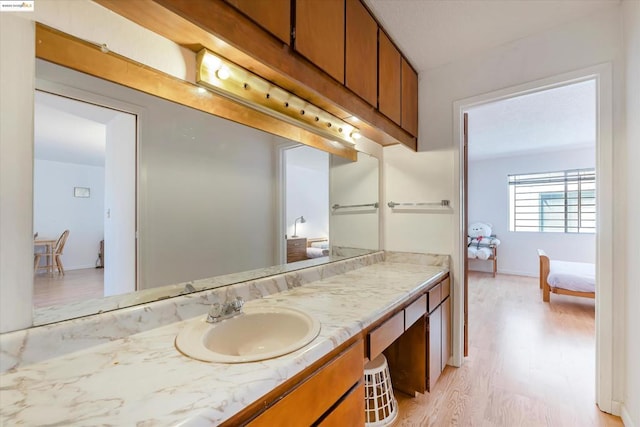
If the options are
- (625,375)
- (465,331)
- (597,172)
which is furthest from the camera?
(465,331)

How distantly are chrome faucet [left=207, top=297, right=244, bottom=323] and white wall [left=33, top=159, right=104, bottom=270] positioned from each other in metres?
0.44

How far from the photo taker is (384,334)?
1.21m

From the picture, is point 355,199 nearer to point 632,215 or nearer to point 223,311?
point 223,311

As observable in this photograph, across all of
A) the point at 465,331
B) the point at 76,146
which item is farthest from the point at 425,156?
the point at 76,146

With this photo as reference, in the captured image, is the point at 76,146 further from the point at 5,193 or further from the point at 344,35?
the point at 344,35

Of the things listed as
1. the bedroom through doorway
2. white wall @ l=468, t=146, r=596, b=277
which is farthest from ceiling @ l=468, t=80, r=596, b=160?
white wall @ l=468, t=146, r=596, b=277

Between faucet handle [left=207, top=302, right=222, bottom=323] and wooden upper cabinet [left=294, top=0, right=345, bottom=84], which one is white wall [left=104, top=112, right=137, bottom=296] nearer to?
faucet handle [left=207, top=302, right=222, bottom=323]

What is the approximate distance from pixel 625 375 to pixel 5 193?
2.88m

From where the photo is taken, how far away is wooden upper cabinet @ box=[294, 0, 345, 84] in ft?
3.67

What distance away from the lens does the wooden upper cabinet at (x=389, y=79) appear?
1697 millimetres

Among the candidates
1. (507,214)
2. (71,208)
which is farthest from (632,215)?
(507,214)

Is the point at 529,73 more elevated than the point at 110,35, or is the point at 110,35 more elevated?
the point at 529,73

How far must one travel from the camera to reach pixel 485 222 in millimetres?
5879

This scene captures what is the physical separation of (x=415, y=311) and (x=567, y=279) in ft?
10.6
